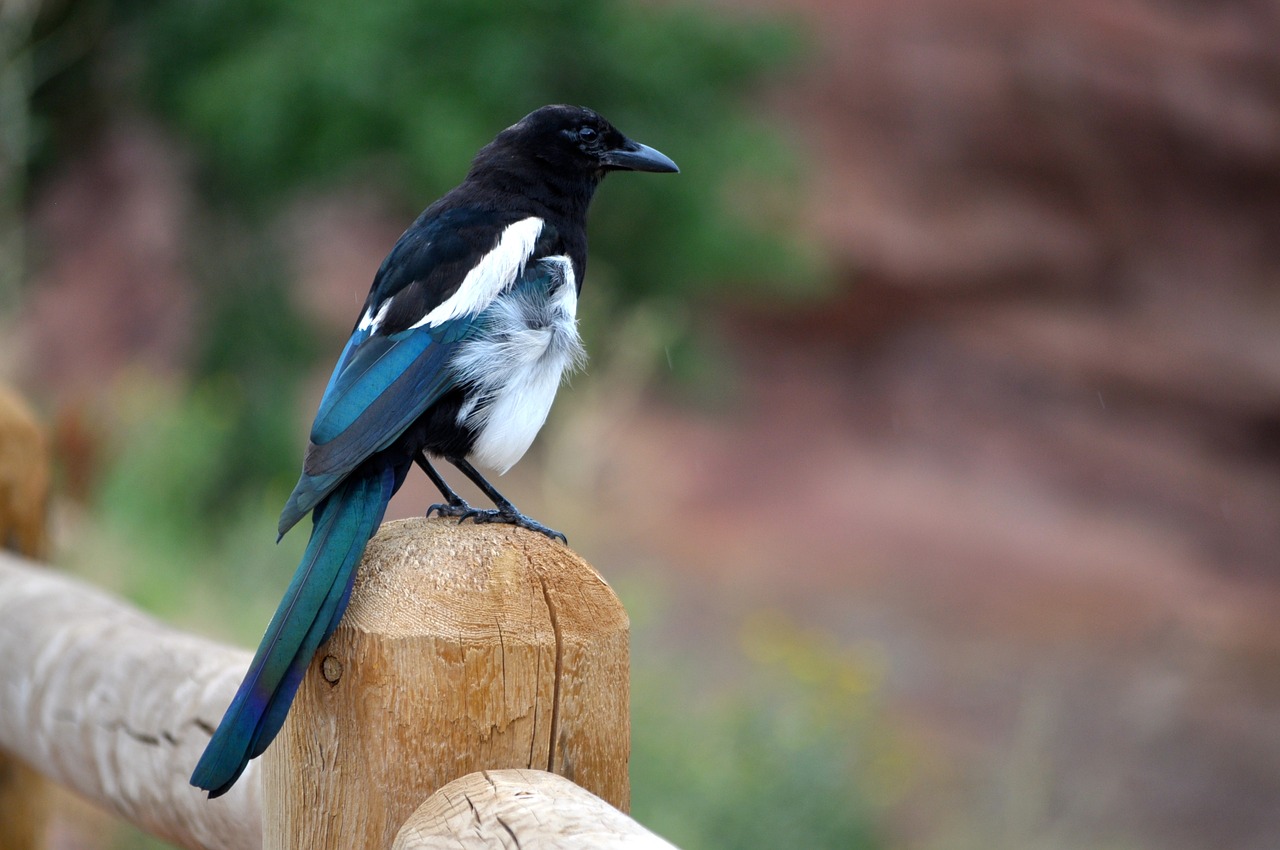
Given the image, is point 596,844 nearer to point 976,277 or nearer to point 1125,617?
point 1125,617

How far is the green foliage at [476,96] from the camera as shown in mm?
5965

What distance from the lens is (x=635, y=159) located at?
8.36 feet

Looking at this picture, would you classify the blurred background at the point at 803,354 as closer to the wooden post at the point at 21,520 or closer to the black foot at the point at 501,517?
the wooden post at the point at 21,520

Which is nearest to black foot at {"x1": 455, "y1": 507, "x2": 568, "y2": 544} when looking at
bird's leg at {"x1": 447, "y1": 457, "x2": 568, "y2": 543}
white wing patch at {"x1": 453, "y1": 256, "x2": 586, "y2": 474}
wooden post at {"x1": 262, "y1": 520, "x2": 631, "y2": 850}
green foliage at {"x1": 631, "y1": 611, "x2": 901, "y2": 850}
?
bird's leg at {"x1": 447, "y1": 457, "x2": 568, "y2": 543}

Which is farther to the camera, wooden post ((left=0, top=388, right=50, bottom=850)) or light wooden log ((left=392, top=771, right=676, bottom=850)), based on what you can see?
wooden post ((left=0, top=388, right=50, bottom=850))

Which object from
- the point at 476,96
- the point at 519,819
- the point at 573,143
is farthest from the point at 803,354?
the point at 519,819

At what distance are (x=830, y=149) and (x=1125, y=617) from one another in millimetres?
4451

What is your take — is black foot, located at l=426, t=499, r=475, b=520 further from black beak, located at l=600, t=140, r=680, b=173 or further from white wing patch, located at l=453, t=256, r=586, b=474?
black beak, located at l=600, t=140, r=680, b=173

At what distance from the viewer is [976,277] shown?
11.1 meters

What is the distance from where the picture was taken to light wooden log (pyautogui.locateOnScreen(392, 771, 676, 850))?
3.19 ft

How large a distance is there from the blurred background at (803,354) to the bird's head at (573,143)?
140 centimetres

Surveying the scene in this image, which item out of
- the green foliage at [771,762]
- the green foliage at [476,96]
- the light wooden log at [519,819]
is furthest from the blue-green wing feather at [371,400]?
the green foliage at [476,96]

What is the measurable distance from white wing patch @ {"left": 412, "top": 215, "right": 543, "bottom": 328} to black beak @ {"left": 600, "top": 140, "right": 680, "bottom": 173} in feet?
1.45

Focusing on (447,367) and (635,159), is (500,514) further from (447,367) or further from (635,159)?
(635,159)
